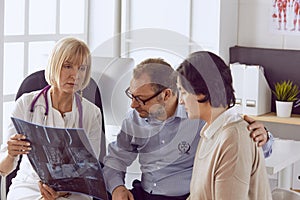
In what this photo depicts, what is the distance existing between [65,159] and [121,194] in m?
0.26

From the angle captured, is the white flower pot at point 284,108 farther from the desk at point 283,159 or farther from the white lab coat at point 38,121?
the white lab coat at point 38,121

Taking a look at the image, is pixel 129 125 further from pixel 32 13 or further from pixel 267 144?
pixel 32 13

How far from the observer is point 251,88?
342cm

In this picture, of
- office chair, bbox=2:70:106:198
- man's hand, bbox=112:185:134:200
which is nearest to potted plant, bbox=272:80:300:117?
office chair, bbox=2:70:106:198

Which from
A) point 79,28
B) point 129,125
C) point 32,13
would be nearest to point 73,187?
point 129,125

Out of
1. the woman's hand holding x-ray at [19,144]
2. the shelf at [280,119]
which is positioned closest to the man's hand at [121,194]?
the woman's hand holding x-ray at [19,144]

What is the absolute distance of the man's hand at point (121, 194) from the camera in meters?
2.14

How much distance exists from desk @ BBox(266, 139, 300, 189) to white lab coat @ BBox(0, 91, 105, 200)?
697 millimetres

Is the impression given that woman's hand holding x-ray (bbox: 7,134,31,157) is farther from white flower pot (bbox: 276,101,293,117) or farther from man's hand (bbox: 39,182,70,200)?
white flower pot (bbox: 276,101,293,117)

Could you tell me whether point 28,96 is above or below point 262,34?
below

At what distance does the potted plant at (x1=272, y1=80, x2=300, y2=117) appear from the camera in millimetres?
3393

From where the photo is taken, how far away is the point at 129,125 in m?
2.16

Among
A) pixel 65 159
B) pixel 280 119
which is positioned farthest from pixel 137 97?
pixel 280 119

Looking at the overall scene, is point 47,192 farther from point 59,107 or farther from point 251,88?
point 251,88
